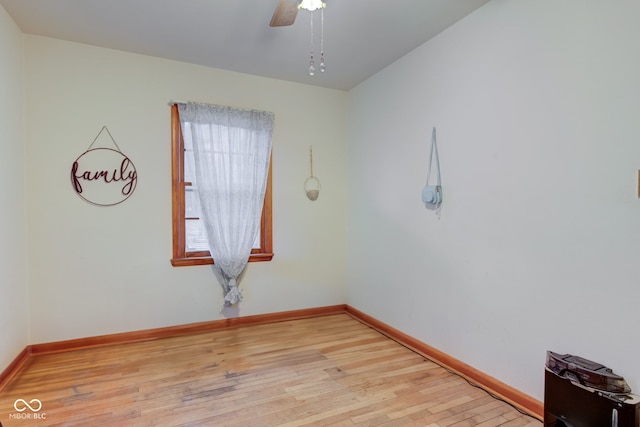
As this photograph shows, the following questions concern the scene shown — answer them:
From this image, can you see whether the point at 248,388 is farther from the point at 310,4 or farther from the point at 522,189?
the point at 310,4

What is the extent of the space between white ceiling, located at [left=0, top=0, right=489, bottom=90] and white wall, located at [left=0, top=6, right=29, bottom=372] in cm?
31

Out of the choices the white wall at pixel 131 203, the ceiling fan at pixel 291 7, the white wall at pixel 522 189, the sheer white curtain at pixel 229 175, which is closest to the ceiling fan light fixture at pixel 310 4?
the ceiling fan at pixel 291 7

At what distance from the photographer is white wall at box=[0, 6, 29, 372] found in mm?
2354

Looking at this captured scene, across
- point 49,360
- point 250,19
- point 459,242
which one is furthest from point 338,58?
point 49,360

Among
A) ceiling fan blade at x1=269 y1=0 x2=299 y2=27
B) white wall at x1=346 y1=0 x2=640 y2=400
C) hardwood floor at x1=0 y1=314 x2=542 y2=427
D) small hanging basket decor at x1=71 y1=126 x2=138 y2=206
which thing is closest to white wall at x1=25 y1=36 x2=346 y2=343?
small hanging basket decor at x1=71 y1=126 x2=138 y2=206

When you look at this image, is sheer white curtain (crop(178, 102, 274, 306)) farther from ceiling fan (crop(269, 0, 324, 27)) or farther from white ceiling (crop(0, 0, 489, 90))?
ceiling fan (crop(269, 0, 324, 27))

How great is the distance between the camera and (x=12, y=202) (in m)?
2.53

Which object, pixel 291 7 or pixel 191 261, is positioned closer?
pixel 291 7

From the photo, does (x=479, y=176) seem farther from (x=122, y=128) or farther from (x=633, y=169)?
(x=122, y=128)

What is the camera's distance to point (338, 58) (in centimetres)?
314

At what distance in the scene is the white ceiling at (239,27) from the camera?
2.34 m

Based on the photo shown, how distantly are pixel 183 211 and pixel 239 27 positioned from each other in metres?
1.74

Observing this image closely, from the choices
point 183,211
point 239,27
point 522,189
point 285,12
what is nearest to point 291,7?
point 285,12

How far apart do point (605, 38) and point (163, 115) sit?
3.30 meters
